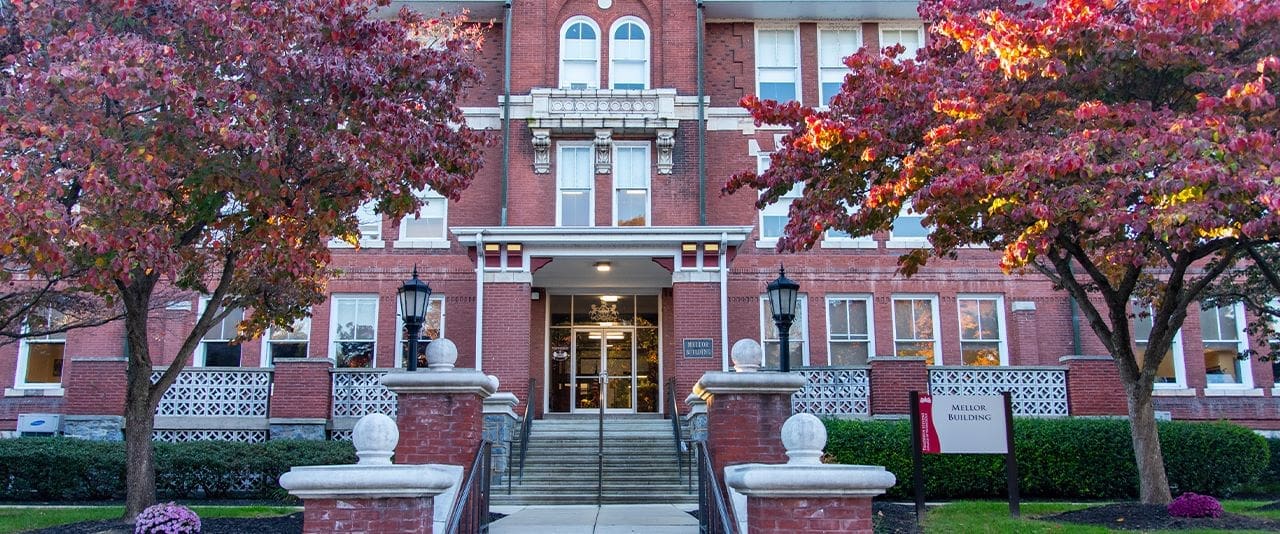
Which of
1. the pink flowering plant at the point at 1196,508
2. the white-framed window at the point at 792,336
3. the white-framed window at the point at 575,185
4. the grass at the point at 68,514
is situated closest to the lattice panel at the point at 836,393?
the white-framed window at the point at 792,336

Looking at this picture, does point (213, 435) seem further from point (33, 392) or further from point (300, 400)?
point (33, 392)

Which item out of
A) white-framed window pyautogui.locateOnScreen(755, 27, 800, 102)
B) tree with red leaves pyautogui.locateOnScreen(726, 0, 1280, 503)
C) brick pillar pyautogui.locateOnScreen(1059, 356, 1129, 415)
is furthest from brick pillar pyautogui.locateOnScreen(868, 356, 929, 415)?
white-framed window pyautogui.locateOnScreen(755, 27, 800, 102)

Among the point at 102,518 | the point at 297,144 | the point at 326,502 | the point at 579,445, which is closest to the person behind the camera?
the point at 326,502

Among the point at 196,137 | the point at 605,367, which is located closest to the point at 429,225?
the point at 605,367

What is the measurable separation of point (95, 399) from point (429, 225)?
24.7 ft

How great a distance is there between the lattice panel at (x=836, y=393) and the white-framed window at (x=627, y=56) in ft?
26.9

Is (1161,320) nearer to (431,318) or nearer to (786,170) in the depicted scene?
(786,170)

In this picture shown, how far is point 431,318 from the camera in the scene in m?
22.0

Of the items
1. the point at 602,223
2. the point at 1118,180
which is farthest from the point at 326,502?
the point at 602,223

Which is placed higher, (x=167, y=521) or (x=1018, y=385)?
(x=1018, y=385)

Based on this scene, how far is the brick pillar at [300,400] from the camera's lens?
18.1 metres

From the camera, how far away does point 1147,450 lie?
12828 mm

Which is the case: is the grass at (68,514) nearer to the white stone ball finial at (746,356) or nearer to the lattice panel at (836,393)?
the white stone ball finial at (746,356)

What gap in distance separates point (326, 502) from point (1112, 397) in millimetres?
16151
